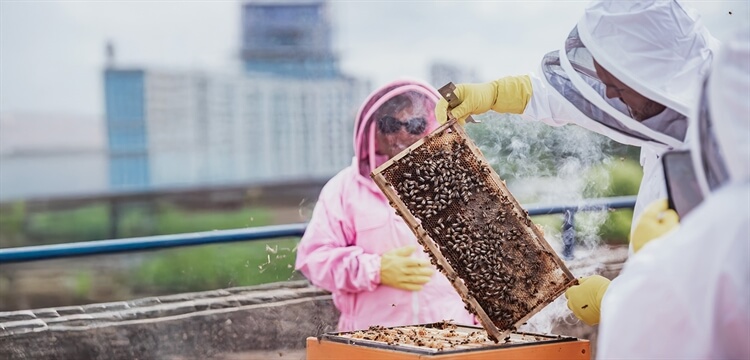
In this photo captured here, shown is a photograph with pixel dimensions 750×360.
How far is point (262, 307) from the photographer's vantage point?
513 cm

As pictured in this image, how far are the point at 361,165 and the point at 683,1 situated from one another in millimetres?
1764

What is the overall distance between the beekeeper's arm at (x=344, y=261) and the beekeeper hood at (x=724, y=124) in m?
1.92

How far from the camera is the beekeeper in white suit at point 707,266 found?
2145mm

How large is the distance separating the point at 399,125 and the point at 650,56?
5.24 ft

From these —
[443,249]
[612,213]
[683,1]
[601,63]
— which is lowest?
[612,213]

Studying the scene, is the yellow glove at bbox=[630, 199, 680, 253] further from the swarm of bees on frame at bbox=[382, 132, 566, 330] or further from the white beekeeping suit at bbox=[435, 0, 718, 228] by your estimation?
the swarm of bees on frame at bbox=[382, 132, 566, 330]

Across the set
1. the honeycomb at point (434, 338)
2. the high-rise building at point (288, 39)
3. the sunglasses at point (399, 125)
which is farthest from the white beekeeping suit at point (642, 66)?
the high-rise building at point (288, 39)

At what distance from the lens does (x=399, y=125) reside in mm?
4262

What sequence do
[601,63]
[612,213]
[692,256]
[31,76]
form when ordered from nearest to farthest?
1. [692,256]
2. [601,63]
3. [612,213]
4. [31,76]

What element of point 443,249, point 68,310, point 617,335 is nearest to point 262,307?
point 68,310

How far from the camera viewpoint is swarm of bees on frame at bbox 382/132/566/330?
3213 millimetres

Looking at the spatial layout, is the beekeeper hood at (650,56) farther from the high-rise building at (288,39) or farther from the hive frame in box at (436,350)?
the high-rise building at (288,39)

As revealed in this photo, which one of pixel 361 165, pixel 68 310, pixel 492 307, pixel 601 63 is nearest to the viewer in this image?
pixel 601 63

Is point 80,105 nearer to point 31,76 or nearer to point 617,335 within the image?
point 31,76
